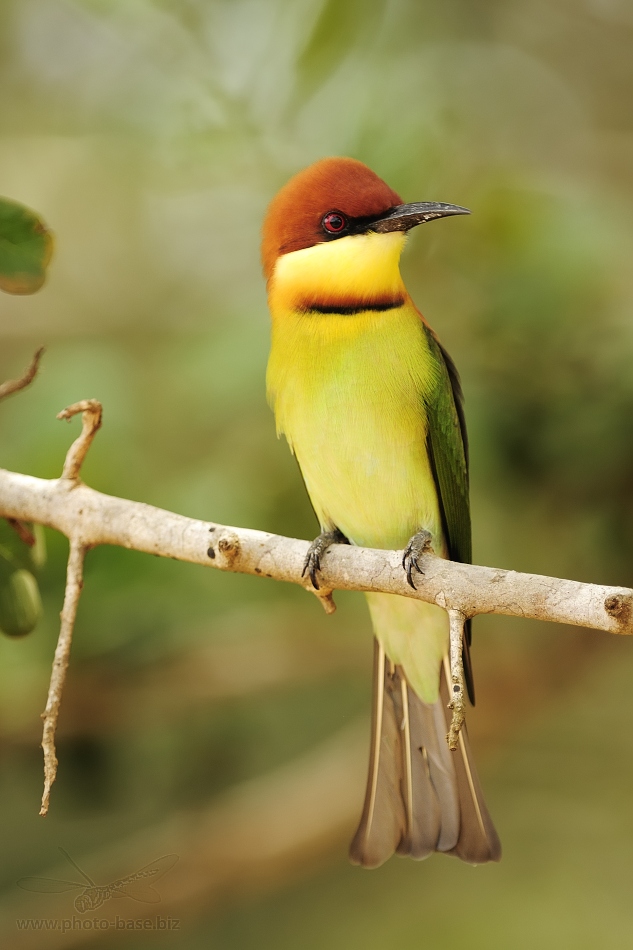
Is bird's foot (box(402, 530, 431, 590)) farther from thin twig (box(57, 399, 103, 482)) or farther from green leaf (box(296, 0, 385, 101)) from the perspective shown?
green leaf (box(296, 0, 385, 101))

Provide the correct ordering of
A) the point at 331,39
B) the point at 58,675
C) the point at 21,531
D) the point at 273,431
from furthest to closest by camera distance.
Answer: the point at 273,431 → the point at 331,39 → the point at 21,531 → the point at 58,675

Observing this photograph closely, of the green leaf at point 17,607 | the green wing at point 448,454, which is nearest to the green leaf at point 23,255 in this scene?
the green leaf at point 17,607

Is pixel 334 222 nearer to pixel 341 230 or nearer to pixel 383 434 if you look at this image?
pixel 341 230

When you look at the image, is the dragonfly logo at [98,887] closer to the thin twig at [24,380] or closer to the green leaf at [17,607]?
the green leaf at [17,607]

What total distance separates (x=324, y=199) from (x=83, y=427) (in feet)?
1.70

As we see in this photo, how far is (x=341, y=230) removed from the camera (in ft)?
5.41

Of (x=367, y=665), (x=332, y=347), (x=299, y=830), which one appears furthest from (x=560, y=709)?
(x=332, y=347)

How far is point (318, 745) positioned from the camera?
309 cm

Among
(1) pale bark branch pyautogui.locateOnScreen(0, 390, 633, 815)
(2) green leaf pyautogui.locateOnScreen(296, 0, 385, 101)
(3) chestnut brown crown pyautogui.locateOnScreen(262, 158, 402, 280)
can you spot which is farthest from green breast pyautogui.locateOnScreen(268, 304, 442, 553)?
(2) green leaf pyautogui.locateOnScreen(296, 0, 385, 101)

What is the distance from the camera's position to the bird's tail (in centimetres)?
153

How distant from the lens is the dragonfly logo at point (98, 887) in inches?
65.6

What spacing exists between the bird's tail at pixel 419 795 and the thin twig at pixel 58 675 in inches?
19.5

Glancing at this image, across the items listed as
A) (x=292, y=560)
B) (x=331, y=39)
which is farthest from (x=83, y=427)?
(x=331, y=39)

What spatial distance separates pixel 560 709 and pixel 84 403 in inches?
82.4
